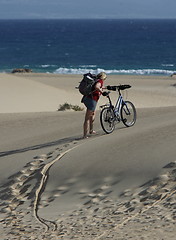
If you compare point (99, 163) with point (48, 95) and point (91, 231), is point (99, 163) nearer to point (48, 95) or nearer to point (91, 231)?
point (91, 231)

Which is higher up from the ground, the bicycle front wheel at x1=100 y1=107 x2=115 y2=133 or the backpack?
the backpack

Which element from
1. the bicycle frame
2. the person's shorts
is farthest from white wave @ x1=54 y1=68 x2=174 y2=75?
the person's shorts

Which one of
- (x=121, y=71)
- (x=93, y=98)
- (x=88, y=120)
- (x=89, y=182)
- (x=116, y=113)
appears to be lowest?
(x=89, y=182)

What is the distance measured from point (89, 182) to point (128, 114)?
361 centimetres

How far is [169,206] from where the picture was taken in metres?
7.68

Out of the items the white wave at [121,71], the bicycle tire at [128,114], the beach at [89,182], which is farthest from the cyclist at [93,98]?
the white wave at [121,71]

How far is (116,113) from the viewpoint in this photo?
1179 cm

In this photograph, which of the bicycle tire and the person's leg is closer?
the person's leg

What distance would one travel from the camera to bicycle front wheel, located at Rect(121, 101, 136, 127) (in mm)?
12273

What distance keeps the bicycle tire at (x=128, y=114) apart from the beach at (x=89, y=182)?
0.18 m

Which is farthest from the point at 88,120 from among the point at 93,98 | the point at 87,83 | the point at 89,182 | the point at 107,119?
the point at 89,182

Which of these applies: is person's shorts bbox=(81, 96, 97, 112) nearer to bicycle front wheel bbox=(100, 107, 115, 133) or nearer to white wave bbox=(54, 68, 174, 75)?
bicycle front wheel bbox=(100, 107, 115, 133)

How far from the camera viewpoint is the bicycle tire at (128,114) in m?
12.3

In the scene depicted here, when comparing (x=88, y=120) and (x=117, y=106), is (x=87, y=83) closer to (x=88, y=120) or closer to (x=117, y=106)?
(x=88, y=120)
